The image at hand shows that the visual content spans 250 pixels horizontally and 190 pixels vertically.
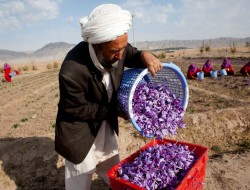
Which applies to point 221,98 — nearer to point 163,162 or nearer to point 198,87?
point 198,87

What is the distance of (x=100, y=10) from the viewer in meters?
2.32

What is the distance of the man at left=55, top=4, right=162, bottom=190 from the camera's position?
90.7 inches

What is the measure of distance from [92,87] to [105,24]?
2.08 feet

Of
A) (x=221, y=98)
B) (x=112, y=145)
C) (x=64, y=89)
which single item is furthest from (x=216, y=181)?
(x=221, y=98)

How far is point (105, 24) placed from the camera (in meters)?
2.22

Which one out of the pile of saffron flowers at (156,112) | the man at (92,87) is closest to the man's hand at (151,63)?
the man at (92,87)

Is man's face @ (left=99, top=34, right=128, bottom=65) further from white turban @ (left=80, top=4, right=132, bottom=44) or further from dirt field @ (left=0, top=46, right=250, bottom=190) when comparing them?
dirt field @ (left=0, top=46, right=250, bottom=190)

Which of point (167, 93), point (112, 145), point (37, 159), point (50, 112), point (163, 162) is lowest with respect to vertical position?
point (50, 112)

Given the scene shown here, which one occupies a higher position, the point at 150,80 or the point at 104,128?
the point at 150,80

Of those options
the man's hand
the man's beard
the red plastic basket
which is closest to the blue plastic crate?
the man's hand

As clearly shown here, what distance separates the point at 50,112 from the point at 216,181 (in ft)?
19.4

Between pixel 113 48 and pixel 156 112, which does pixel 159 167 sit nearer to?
pixel 156 112

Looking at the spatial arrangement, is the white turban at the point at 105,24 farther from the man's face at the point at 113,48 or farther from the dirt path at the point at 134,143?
the dirt path at the point at 134,143

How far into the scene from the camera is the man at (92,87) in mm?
2305
